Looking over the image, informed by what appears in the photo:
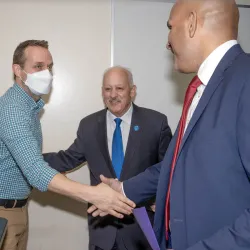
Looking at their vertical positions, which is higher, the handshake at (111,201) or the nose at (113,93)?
the nose at (113,93)

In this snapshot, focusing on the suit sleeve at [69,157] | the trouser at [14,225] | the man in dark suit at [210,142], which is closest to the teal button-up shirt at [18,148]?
the trouser at [14,225]

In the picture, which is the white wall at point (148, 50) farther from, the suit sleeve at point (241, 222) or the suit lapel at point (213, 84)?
the suit sleeve at point (241, 222)

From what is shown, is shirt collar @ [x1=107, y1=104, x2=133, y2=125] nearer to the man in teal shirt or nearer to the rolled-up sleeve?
the man in teal shirt

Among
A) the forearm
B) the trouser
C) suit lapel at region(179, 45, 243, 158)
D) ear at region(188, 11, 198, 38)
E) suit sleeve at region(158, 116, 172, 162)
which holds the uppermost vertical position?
ear at region(188, 11, 198, 38)

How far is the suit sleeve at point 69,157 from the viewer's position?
2.24 metres

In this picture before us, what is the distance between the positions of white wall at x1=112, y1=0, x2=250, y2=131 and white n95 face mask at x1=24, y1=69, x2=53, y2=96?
0.66 metres

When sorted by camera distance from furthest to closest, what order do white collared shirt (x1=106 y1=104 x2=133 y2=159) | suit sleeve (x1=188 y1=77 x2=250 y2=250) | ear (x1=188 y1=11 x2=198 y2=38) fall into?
1. white collared shirt (x1=106 y1=104 x2=133 y2=159)
2. ear (x1=188 y1=11 x2=198 y2=38)
3. suit sleeve (x1=188 y1=77 x2=250 y2=250)

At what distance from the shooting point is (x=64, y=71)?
2461 millimetres

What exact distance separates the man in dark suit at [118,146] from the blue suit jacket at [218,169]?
972mm

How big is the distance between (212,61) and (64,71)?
Result: 1.56m

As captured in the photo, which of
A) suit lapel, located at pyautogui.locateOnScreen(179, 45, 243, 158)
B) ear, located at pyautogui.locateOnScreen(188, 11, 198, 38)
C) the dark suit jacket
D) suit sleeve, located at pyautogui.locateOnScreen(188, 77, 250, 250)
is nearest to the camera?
suit sleeve, located at pyautogui.locateOnScreen(188, 77, 250, 250)

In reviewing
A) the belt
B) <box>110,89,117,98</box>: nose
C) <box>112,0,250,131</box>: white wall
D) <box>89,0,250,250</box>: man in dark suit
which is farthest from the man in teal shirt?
<box>112,0,250,131</box>: white wall

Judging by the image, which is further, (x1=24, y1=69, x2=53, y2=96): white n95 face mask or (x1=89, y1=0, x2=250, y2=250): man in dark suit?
(x1=24, y1=69, x2=53, y2=96): white n95 face mask

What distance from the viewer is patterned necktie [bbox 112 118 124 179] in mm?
2091
